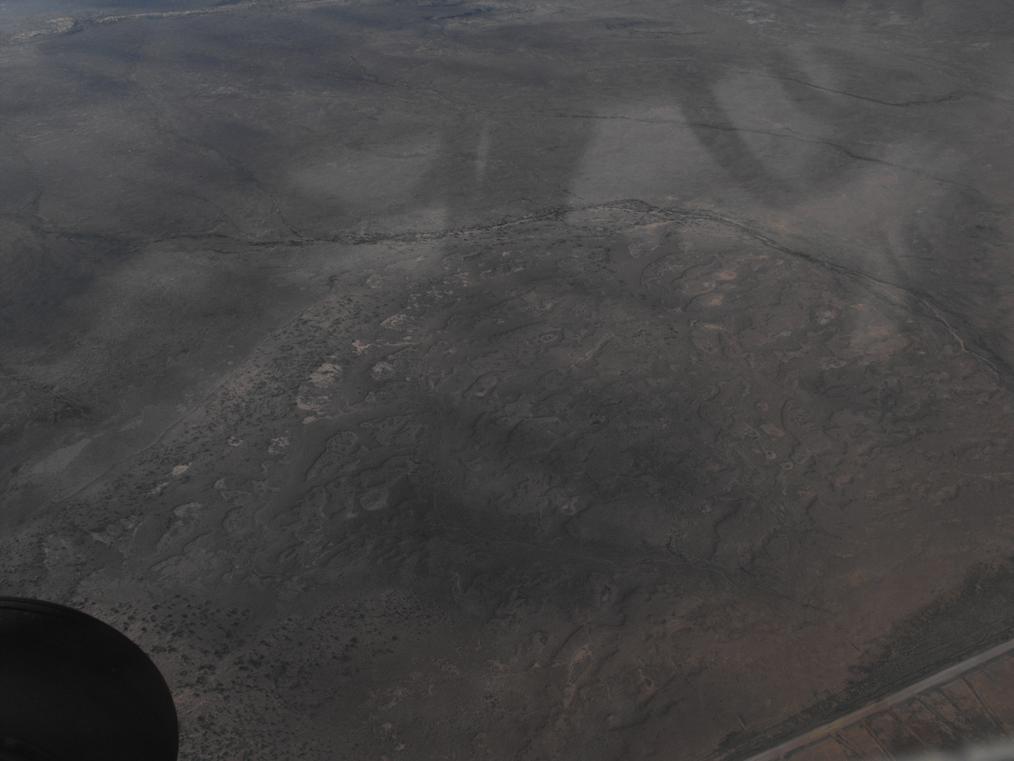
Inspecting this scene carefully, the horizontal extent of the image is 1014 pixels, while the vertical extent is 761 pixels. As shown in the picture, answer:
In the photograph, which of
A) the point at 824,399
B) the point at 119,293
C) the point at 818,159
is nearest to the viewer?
the point at 824,399

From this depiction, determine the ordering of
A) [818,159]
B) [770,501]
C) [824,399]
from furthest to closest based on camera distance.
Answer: [818,159] < [824,399] < [770,501]

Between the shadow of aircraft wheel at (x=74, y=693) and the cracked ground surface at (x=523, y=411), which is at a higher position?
the shadow of aircraft wheel at (x=74, y=693)

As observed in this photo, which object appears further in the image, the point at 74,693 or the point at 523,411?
the point at 523,411

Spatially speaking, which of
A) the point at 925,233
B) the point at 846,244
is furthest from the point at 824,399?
the point at 925,233

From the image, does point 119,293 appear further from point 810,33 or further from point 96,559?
point 810,33

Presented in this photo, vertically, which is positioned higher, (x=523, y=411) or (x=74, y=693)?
(x=74, y=693)

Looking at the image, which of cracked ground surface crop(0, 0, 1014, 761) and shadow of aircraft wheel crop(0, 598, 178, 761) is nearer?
shadow of aircraft wheel crop(0, 598, 178, 761)

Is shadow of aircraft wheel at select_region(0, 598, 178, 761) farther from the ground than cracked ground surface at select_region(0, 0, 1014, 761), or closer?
farther from the ground

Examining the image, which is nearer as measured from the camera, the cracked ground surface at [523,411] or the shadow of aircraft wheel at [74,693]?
the shadow of aircraft wheel at [74,693]
